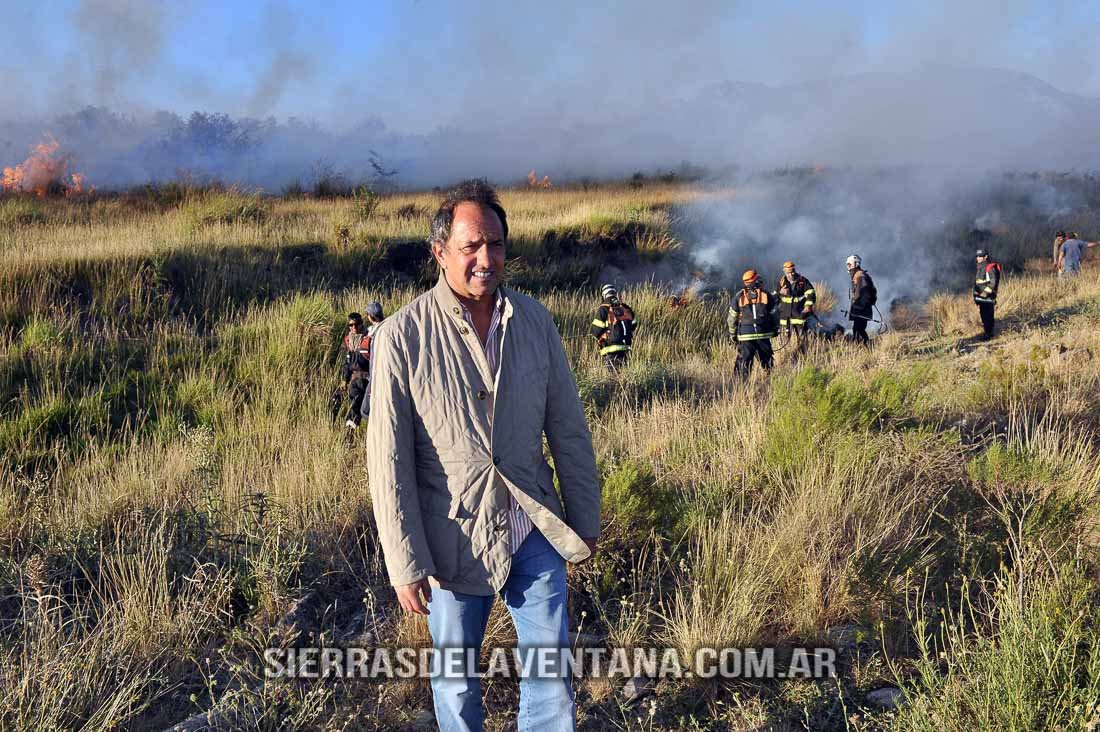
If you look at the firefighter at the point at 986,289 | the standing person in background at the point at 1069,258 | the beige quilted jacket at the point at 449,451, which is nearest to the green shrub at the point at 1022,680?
the beige quilted jacket at the point at 449,451

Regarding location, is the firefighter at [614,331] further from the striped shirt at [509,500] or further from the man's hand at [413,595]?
the man's hand at [413,595]

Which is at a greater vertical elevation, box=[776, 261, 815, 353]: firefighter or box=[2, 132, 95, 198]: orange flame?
box=[2, 132, 95, 198]: orange flame

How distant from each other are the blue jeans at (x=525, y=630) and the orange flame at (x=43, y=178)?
66.8 ft

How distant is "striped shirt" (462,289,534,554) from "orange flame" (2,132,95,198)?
20148 mm

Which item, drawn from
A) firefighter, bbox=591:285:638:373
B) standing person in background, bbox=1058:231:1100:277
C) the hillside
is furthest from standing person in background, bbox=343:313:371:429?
standing person in background, bbox=1058:231:1100:277

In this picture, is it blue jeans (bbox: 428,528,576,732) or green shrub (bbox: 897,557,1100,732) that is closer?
blue jeans (bbox: 428,528,576,732)

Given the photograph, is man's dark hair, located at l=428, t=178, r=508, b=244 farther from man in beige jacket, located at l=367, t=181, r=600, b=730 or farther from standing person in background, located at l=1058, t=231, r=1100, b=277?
standing person in background, located at l=1058, t=231, r=1100, b=277

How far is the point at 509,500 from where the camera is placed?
97.0 inches

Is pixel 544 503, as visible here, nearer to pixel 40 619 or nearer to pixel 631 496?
pixel 631 496

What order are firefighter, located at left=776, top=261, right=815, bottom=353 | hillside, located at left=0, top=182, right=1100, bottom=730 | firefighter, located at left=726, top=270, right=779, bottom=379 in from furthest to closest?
firefighter, located at left=776, top=261, right=815, bottom=353 → firefighter, located at left=726, top=270, right=779, bottom=379 → hillside, located at left=0, top=182, right=1100, bottom=730

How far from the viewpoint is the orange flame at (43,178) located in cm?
1962

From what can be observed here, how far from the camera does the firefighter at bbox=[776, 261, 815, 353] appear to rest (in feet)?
41.5

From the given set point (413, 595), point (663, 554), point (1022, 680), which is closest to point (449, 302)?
point (413, 595)

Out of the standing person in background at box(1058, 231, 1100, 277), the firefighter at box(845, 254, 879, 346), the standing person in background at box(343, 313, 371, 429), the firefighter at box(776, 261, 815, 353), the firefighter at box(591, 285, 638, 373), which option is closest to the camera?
the standing person in background at box(343, 313, 371, 429)
